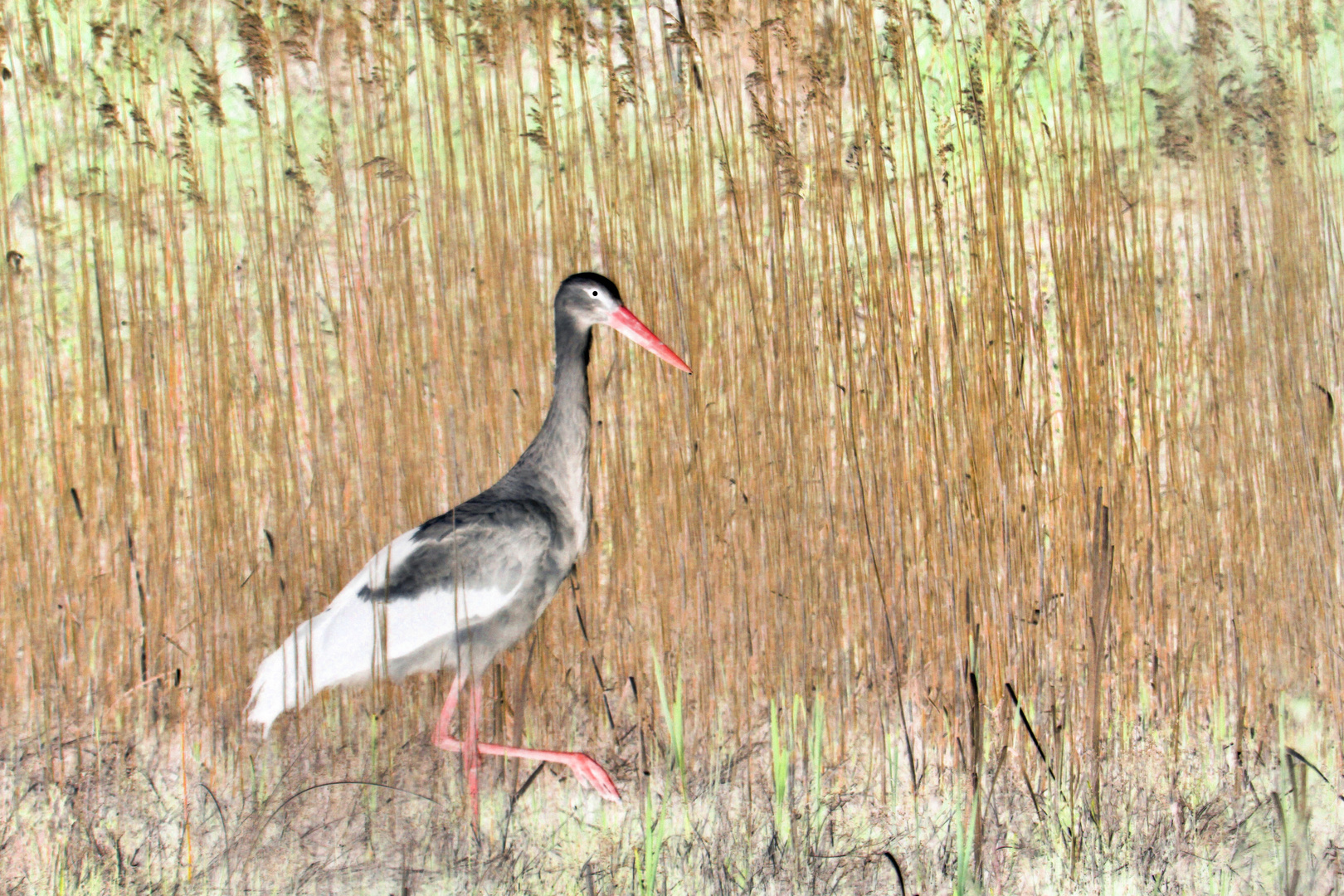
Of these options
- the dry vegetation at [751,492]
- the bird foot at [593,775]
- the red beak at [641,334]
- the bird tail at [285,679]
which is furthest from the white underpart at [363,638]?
the red beak at [641,334]

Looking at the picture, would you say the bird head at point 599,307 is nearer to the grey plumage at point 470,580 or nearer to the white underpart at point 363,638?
the grey plumage at point 470,580

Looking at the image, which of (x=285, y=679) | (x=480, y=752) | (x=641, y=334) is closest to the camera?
(x=285, y=679)

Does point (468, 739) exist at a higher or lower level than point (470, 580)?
lower

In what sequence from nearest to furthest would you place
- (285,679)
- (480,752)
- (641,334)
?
(285,679) < (480,752) < (641,334)

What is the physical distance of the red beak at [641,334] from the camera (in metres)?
2.00

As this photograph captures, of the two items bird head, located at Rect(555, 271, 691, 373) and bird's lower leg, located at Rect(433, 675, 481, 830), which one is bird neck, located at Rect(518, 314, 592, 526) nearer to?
bird head, located at Rect(555, 271, 691, 373)

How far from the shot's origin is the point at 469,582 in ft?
6.37

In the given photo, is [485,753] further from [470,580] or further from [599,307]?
[599,307]

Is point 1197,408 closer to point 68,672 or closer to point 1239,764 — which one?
point 1239,764

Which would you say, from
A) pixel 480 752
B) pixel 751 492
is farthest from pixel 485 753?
pixel 751 492

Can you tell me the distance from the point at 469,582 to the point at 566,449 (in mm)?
329

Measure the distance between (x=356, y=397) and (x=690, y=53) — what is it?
100 cm

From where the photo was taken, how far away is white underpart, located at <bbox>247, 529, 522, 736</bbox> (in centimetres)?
188

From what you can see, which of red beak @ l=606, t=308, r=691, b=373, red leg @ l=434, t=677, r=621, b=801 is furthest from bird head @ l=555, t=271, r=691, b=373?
red leg @ l=434, t=677, r=621, b=801
